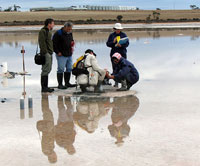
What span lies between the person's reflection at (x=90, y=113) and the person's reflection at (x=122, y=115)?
255 millimetres

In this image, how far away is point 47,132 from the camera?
803 centimetres

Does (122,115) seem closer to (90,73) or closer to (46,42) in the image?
(90,73)

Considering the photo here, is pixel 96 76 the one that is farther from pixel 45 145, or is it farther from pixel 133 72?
pixel 45 145

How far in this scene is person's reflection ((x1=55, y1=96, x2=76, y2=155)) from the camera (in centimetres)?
724

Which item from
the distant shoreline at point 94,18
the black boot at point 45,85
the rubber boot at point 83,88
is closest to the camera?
the rubber boot at point 83,88

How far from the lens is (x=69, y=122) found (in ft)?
28.8

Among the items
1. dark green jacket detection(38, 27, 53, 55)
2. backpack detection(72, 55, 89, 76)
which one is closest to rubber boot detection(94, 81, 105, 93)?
backpack detection(72, 55, 89, 76)

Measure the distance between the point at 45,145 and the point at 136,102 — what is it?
3841mm

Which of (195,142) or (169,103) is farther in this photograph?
(169,103)

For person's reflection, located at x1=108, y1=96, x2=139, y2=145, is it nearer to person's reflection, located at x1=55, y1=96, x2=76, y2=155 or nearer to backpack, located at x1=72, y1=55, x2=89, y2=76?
person's reflection, located at x1=55, y1=96, x2=76, y2=155

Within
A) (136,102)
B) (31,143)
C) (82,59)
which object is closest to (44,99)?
(82,59)

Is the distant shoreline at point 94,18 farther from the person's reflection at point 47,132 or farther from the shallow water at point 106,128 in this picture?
the person's reflection at point 47,132

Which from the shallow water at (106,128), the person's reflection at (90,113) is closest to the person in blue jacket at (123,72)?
the shallow water at (106,128)

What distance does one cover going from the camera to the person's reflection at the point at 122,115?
7855 mm
